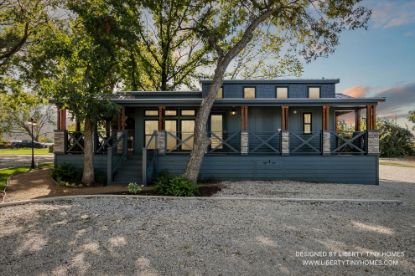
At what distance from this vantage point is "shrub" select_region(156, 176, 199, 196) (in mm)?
8436

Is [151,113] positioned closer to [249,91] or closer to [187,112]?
[187,112]

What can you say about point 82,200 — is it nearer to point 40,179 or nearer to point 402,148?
point 40,179

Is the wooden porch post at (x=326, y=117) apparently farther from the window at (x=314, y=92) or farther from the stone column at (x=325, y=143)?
the window at (x=314, y=92)

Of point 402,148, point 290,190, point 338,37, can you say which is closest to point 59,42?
point 290,190

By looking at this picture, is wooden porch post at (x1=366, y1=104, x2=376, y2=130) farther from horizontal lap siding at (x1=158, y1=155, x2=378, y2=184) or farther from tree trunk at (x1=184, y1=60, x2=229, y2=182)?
tree trunk at (x1=184, y1=60, x2=229, y2=182)

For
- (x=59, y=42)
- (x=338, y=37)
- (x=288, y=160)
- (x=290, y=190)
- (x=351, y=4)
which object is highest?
(x=351, y=4)

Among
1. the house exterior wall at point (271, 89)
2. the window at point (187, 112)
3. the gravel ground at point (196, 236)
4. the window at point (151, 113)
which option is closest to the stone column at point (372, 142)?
the house exterior wall at point (271, 89)

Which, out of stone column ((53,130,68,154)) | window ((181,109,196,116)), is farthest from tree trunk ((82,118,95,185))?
window ((181,109,196,116))

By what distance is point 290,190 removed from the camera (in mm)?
9578

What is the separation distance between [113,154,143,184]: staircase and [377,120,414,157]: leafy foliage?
3026 cm

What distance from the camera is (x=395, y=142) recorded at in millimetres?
29703

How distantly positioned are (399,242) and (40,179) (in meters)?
12.8

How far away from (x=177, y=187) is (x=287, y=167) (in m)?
5.91

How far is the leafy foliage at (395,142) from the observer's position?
96.2 feet
